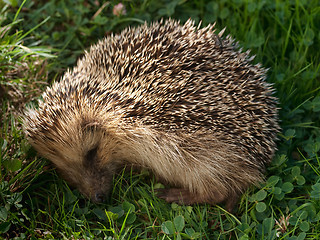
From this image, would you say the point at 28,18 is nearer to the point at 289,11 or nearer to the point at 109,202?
the point at 109,202

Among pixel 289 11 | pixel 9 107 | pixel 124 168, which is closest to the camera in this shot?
pixel 124 168

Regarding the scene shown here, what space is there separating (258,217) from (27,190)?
171 centimetres

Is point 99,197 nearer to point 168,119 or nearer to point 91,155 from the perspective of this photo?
point 91,155

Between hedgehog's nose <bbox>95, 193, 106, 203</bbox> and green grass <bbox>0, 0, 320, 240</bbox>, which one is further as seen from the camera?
hedgehog's nose <bbox>95, 193, 106, 203</bbox>

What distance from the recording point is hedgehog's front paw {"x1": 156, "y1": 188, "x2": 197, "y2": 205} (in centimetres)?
316

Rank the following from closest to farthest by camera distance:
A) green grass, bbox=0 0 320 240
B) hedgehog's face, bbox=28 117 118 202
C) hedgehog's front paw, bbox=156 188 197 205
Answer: green grass, bbox=0 0 320 240 < hedgehog's face, bbox=28 117 118 202 < hedgehog's front paw, bbox=156 188 197 205

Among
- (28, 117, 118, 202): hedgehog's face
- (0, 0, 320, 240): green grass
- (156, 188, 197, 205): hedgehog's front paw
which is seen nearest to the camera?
(0, 0, 320, 240): green grass

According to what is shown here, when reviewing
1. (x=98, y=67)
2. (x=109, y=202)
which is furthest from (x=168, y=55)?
(x=109, y=202)

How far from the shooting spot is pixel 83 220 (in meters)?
3.02

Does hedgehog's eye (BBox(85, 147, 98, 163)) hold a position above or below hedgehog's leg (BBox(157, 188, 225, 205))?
above

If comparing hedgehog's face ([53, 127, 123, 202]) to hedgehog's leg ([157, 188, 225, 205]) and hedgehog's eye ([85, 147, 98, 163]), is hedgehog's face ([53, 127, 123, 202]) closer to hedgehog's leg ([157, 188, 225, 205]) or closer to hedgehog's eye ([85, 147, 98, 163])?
hedgehog's eye ([85, 147, 98, 163])

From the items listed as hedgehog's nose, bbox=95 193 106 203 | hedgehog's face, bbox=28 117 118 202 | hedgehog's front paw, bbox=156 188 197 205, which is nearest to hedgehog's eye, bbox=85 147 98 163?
hedgehog's face, bbox=28 117 118 202

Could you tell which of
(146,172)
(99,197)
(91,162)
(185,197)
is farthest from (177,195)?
(91,162)

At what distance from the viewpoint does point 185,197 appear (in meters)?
3.19
